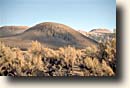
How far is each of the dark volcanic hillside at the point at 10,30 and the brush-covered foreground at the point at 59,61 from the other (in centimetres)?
7

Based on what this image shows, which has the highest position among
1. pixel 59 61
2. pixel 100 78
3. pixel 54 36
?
pixel 54 36

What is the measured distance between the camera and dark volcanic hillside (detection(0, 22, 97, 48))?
1.64 meters

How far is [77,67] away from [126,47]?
37cm

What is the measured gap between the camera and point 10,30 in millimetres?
1640

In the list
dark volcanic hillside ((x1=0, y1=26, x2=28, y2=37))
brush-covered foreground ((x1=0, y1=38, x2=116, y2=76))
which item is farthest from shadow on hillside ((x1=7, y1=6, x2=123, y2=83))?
dark volcanic hillside ((x1=0, y1=26, x2=28, y2=37))

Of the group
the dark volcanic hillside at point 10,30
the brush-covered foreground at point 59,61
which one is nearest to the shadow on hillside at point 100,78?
the brush-covered foreground at point 59,61

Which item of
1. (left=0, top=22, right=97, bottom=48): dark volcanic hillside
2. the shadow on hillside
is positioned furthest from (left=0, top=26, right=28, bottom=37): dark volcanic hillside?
the shadow on hillside

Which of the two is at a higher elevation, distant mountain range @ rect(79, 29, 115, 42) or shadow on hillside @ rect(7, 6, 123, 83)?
distant mountain range @ rect(79, 29, 115, 42)

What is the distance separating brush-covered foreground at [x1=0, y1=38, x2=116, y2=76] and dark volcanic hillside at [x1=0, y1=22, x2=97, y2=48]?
0.03m

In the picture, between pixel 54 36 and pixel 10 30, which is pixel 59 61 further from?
pixel 10 30

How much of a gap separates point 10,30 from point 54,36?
295 mm

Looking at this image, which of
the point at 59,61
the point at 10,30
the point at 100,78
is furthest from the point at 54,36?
the point at 100,78

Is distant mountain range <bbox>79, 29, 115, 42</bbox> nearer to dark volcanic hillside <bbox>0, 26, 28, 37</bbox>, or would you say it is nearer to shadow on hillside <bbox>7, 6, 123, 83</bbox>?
shadow on hillside <bbox>7, 6, 123, 83</bbox>

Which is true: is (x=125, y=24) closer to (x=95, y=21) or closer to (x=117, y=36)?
(x=117, y=36)
